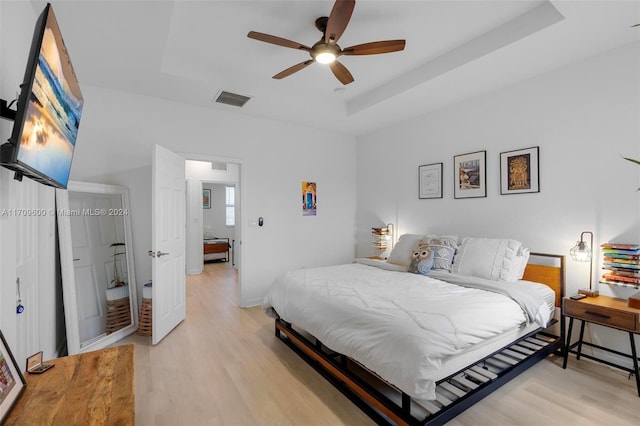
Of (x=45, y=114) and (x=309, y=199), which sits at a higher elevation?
(x=45, y=114)

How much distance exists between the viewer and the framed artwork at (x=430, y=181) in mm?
4215

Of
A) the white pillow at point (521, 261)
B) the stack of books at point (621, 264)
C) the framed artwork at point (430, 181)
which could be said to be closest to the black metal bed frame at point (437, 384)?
the white pillow at point (521, 261)

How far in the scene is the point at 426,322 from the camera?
1.92 meters

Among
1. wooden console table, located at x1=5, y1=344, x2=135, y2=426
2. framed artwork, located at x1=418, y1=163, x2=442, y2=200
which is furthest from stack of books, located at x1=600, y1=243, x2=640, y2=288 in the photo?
wooden console table, located at x1=5, y1=344, x2=135, y2=426

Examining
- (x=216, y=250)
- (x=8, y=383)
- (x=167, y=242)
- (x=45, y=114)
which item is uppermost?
(x=45, y=114)

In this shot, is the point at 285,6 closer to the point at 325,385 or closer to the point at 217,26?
the point at 217,26

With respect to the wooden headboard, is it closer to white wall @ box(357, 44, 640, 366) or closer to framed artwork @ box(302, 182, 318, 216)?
white wall @ box(357, 44, 640, 366)

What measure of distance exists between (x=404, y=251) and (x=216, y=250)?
5.70 metres

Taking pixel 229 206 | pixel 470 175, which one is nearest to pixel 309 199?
pixel 470 175

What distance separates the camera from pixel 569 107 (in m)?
3.02

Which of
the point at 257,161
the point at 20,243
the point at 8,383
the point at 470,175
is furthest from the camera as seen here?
the point at 257,161

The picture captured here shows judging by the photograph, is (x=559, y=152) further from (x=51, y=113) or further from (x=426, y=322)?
(x=51, y=113)

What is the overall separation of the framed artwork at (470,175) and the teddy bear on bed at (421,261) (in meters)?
1.01

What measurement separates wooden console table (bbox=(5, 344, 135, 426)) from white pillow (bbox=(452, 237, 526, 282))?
2.95 meters
